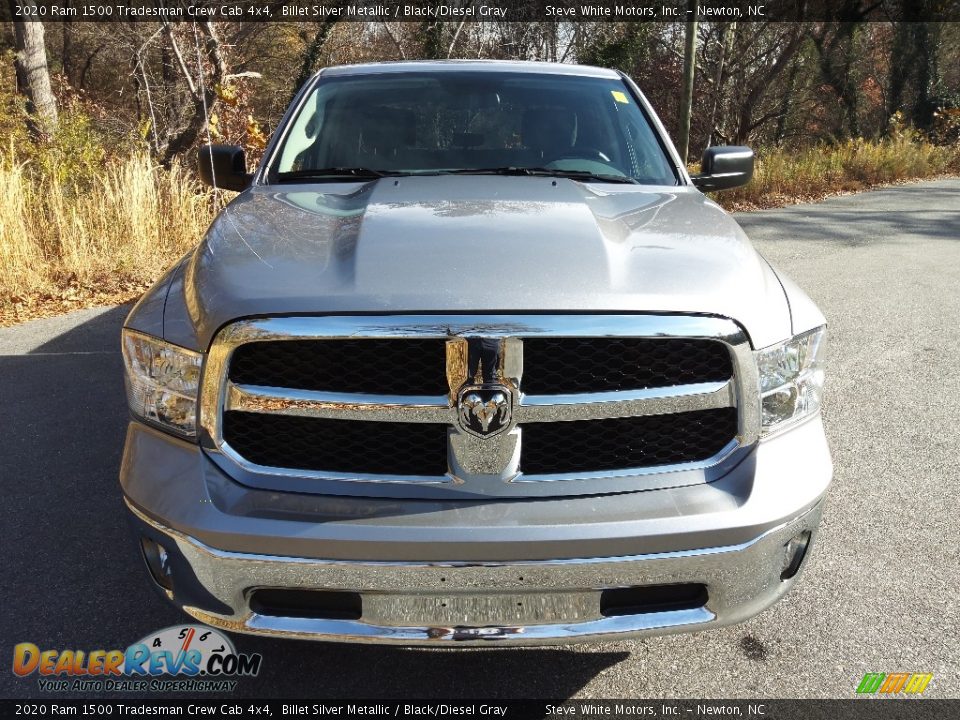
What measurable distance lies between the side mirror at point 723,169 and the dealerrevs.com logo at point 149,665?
2.77 m

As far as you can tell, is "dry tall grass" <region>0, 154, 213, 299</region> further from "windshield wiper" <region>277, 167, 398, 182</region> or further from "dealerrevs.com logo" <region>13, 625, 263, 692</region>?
"dealerrevs.com logo" <region>13, 625, 263, 692</region>

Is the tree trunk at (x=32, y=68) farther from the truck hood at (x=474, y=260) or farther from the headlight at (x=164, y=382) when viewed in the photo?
the headlight at (x=164, y=382)

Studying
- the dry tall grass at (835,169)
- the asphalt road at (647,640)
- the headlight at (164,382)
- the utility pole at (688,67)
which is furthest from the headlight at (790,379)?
the utility pole at (688,67)

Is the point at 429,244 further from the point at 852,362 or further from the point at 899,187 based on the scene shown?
the point at 899,187

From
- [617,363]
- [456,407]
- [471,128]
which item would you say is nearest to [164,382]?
[456,407]

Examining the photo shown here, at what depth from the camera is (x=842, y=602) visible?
270 centimetres

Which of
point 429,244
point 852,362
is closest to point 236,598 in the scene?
point 429,244

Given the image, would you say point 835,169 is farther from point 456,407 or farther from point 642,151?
point 456,407

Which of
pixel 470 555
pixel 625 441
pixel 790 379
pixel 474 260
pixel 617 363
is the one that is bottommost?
pixel 470 555

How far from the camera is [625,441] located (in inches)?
77.9

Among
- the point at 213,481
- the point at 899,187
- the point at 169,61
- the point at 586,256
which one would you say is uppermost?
the point at 169,61

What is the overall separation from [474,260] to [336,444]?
58 cm

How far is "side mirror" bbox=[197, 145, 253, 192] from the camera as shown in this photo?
3.66m

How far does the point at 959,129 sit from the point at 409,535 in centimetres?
2791
